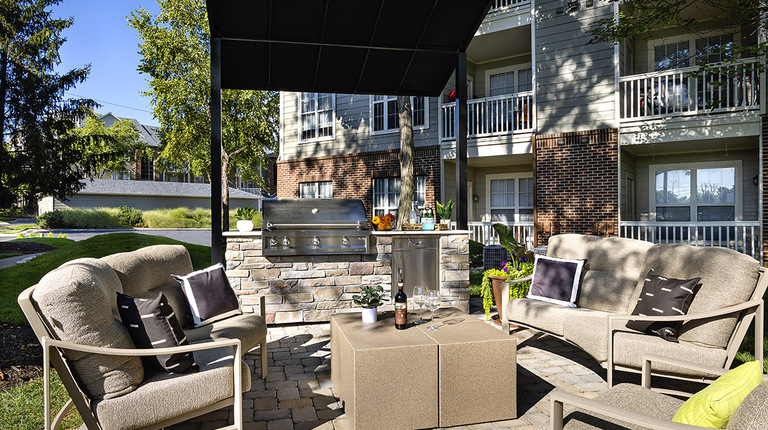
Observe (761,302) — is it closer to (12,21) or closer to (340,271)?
(340,271)

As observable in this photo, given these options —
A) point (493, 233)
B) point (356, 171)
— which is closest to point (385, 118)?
point (356, 171)

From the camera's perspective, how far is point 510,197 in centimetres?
1259

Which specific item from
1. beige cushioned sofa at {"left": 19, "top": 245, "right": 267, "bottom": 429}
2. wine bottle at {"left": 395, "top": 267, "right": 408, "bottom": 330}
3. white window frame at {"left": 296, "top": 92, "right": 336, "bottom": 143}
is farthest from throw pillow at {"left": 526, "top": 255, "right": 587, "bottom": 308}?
white window frame at {"left": 296, "top": 92, "right": 336, "bottom": 143}

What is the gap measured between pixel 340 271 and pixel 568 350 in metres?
2.58

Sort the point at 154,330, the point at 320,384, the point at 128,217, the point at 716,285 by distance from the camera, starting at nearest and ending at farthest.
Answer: the point at 154,330
the point at 716,285
the point at 320,384
the point at 128,217

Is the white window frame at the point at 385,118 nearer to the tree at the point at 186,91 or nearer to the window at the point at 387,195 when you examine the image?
the window at the point at 387,195

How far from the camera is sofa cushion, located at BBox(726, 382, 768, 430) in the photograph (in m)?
1.21

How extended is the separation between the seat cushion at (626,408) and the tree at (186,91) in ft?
43.6

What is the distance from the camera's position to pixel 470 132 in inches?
455

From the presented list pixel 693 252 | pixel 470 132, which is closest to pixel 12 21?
pixel 470 132

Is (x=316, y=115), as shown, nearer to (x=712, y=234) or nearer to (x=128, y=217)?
(x=712, y=234)

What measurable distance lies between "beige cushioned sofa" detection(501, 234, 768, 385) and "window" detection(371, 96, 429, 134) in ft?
29.3

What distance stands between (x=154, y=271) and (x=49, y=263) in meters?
7.08

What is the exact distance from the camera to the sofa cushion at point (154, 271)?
10.2ft
